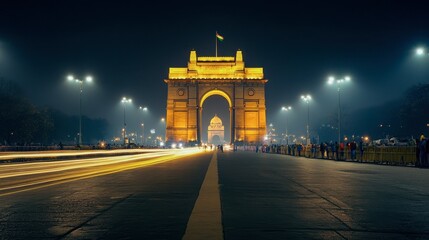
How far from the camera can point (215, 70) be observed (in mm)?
113312

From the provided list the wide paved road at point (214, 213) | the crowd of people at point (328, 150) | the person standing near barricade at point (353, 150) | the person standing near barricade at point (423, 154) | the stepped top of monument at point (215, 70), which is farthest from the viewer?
the stepped top of monument at point (215, 70)

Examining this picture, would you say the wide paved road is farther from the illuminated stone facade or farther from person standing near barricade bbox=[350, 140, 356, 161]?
the illuminated stone facade

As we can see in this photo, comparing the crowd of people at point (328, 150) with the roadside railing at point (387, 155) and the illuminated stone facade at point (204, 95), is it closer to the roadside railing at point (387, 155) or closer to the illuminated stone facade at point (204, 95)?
the roadside railing at point (387, 155)

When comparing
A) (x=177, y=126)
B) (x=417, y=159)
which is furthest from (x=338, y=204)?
(x=177, y=126)

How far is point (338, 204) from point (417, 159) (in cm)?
1917

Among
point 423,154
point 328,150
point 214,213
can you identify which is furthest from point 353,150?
point 214,213

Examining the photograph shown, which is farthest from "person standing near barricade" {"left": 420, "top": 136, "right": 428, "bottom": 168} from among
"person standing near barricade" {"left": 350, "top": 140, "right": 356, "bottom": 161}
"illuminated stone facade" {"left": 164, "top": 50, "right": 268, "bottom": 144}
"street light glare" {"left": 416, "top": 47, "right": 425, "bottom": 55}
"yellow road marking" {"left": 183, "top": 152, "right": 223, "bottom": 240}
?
"illuminated stone facade" {"left": 164, "top": 50, "right": 268, "bottom": 144}

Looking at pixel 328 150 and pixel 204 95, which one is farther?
pixel 204 95

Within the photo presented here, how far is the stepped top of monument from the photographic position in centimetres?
11112

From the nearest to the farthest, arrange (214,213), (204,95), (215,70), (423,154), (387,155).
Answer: (214,213)
(423,154)
(387,155)
(204,95)
(215,70)

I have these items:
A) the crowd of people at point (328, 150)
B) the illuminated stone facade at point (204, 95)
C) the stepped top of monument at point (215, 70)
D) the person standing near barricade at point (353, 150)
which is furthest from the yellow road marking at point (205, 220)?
the stepped top of monument at point (215, 70)

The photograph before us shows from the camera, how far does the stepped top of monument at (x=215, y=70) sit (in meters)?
111

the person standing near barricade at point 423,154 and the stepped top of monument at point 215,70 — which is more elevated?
the stepped top of monument at point 215,70

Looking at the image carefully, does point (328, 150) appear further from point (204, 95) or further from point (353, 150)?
point (204, 95)
